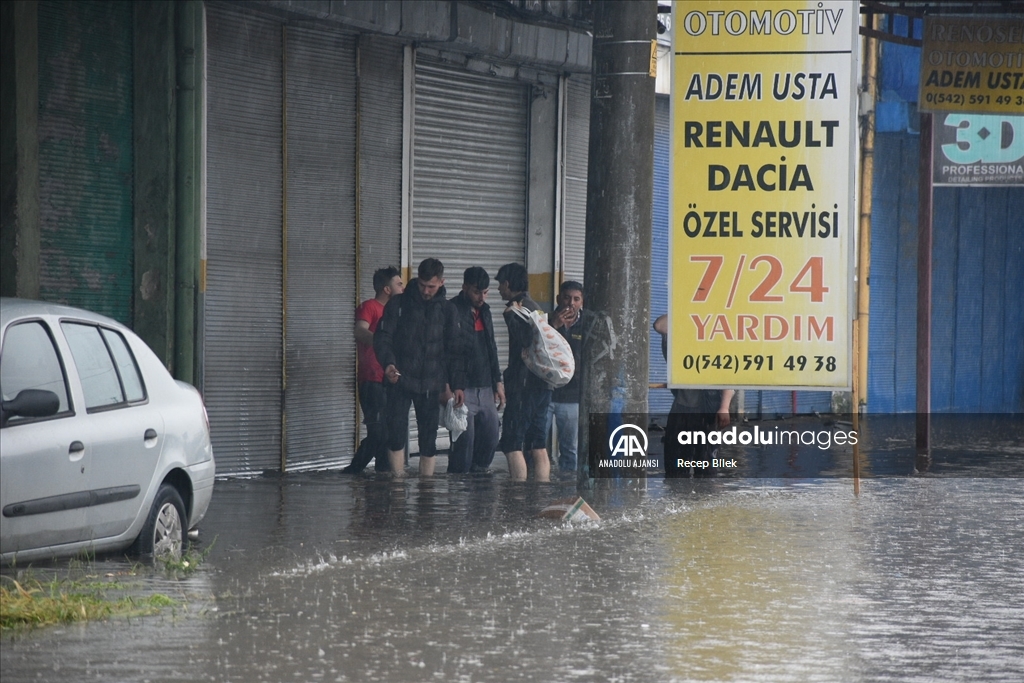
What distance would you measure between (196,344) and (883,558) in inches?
259

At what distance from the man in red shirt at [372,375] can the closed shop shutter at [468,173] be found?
5.66 ft

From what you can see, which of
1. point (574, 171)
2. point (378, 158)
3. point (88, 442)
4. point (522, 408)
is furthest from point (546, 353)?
point (88, 442)

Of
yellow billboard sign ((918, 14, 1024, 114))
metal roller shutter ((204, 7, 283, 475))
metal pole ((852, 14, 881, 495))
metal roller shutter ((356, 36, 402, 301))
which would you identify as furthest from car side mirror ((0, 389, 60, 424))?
metal pole ((852, 14, 881, 495))

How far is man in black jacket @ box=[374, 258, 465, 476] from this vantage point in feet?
49.3

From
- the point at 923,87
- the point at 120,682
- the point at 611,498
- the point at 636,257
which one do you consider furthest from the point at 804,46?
the point at 120,682

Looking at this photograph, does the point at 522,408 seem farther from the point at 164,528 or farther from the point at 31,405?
the point at 31,405

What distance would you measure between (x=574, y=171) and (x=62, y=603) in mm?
12541

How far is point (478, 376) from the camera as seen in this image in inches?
602

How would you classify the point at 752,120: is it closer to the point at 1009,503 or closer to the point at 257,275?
the point at 1009,503

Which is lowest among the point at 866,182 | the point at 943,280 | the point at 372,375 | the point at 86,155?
the point at 372,375

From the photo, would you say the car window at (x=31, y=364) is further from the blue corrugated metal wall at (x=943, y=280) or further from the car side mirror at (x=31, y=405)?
the blue corrugated metal wall at (x=943, y=280)

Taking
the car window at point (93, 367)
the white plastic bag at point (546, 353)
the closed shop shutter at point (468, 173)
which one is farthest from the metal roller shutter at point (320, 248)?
the car window at point (93, 367)

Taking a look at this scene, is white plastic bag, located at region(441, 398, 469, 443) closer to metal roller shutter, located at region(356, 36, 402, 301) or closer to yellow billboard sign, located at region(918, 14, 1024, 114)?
metal roller shutter, located at region(356, 36, 402, 301)

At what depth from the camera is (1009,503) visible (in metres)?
13.7
